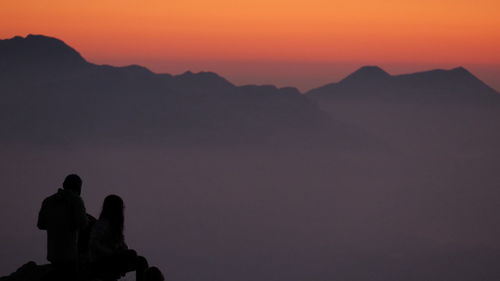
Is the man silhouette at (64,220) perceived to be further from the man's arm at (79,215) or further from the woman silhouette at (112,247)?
the woman silhouette at (112,247)

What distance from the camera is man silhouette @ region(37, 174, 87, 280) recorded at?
10672mm

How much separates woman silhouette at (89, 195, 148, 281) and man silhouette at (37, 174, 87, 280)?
263 mm

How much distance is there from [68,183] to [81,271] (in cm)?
142

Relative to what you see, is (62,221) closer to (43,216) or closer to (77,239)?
(43,216)

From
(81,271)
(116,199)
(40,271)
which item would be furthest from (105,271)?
(40,271)

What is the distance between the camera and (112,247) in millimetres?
10914

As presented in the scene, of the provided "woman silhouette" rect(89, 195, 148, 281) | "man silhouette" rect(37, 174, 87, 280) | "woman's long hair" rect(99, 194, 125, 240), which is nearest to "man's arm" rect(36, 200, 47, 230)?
"man silhouette" rect(37, 174, 87, 280)

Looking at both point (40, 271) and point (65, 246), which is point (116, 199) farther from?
point (40, 271)

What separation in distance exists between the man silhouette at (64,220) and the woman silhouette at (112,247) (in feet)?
0.86

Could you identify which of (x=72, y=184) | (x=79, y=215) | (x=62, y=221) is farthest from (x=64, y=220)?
(x=72, y=184)

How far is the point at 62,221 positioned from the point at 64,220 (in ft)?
0.11

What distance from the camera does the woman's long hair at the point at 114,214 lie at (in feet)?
34.7

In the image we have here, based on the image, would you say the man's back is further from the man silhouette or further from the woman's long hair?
the woman's long hair

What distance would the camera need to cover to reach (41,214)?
10.7 metres
